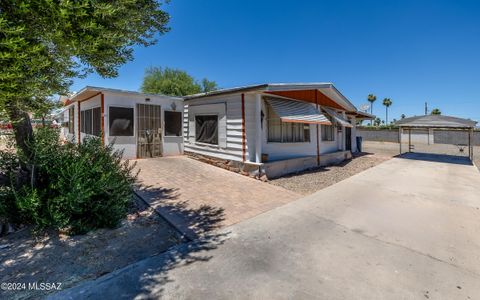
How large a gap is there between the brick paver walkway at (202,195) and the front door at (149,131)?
3.78ft

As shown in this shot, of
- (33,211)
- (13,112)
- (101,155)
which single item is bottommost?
(33,211)

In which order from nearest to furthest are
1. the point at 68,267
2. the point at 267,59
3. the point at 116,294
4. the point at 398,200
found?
the point at 116,294 → the point at 68,267 → the point at 398,200 → the point at 267,59

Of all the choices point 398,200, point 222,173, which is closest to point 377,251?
point 398,200

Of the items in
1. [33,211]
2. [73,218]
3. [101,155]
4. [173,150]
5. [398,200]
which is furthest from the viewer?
[173,150]

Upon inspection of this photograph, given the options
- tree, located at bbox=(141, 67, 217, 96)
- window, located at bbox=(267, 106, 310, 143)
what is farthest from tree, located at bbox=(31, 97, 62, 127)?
tree, located at bbox=(141, 67, 217, 96)

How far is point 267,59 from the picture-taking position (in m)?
20.1

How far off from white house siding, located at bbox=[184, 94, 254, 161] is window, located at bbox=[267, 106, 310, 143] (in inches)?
52.3

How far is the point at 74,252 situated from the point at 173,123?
9005mm

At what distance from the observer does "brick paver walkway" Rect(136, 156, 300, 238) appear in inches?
197

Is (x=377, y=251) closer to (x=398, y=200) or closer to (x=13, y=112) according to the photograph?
(x=398, y=200)

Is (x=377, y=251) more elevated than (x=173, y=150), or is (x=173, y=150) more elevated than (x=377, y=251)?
(x=173, y=150)

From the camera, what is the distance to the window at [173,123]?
11.7 m

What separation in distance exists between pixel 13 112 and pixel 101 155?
1.46m

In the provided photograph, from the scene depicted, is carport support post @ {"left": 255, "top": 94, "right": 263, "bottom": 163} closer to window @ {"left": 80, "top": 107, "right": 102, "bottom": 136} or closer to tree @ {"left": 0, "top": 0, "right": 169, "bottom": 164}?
tree @ {"left": 0, "top": 0, "right": 169, "bottom": 164}
